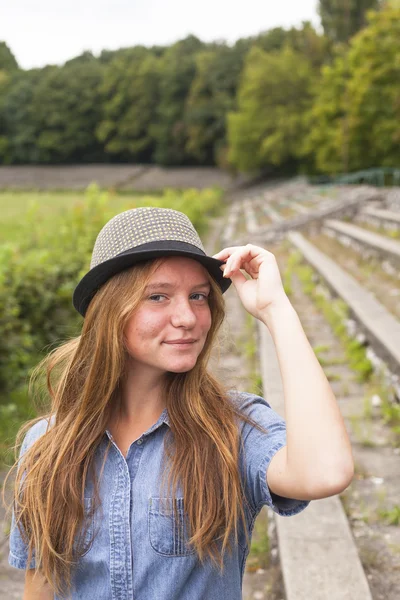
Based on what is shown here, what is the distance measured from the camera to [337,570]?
2230 millimetres

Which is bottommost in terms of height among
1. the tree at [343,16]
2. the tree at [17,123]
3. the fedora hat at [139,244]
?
the tree at [17,123]

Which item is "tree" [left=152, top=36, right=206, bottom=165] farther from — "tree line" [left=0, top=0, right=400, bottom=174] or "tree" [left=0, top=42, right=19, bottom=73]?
"tree" [left=0, top=42, right=19, bottom=73]

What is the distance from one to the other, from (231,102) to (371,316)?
49026mm

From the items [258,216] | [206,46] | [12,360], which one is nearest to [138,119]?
[206,46]

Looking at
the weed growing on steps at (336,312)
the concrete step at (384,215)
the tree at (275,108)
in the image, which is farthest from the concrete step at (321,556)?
the tree at (275,108)

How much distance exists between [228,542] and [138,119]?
6175cm

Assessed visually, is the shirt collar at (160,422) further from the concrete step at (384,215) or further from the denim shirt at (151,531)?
the concrete step at (384,215)

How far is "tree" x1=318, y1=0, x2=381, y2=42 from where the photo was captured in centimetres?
3378

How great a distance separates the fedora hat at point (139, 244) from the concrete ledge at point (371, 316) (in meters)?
2.54

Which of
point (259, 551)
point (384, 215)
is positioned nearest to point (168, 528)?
point (259, 551)

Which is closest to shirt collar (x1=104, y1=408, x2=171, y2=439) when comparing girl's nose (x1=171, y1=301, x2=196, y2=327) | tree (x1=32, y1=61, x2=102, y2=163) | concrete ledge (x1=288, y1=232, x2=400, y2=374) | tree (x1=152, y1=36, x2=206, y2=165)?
girl's nose (x1=171, y1=301, x2=196, y2=327)

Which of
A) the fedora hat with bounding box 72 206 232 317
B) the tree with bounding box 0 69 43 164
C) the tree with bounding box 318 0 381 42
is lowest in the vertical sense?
the tree with bounding box 0 69 43 164

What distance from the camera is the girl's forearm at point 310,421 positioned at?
1.14 metres

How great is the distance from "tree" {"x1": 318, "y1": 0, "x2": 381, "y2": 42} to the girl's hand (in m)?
36.3
